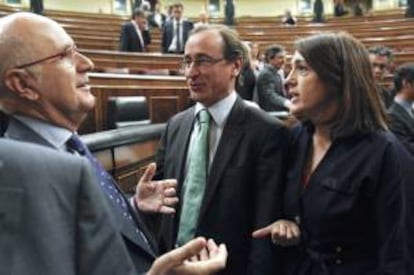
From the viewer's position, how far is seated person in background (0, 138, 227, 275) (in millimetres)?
946

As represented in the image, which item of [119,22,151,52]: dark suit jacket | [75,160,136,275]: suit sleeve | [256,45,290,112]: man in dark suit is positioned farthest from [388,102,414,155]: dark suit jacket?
[119,22,151,52]: dark suit jacket

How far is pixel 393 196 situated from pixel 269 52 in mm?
4027

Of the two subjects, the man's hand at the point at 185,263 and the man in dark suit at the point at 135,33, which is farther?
the man in dark suit at the point at 135,33

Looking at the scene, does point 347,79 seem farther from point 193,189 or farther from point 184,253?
point 184,253

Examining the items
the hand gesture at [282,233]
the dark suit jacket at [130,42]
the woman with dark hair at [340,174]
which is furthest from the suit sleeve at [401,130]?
the dark suit jacket at [130,42]

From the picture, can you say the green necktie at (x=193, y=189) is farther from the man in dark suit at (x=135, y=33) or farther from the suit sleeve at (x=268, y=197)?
the man in dark suit at (x=135, y=33)

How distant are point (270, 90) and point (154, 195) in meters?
3.51

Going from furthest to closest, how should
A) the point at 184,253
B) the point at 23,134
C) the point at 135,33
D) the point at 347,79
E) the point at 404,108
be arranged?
the point at 135,33 < the point at 404,108 < the point at 347,79 < the point at 23,134 < the point at 184,253

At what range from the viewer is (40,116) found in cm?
134

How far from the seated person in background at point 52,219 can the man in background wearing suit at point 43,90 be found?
0.26m

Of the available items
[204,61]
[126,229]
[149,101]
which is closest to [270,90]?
[149,101]

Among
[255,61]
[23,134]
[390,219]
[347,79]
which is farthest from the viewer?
[255,61]

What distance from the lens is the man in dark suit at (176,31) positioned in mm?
8359

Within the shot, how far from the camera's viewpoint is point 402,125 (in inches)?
119
